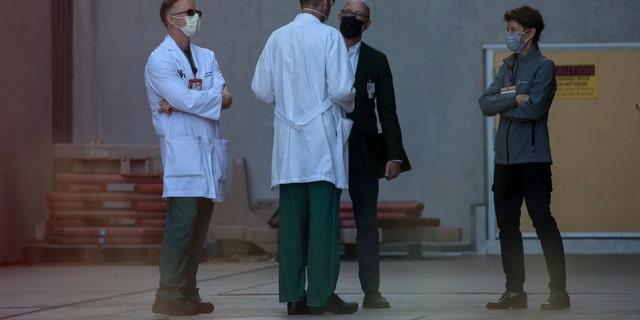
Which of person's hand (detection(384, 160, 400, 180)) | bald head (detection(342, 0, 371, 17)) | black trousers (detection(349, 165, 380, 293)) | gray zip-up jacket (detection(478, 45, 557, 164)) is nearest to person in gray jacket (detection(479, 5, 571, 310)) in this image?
gray zip-up jacket (detection(478, 45, 557, 164))

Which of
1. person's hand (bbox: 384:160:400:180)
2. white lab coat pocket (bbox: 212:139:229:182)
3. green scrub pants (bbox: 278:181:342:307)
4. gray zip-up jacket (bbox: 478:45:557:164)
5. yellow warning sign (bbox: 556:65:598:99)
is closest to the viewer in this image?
green scrub pants (bbox: 278:181:342:307)

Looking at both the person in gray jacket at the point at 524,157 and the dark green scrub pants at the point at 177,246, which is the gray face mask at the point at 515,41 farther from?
the dark green scrub pants at the point at 177,246

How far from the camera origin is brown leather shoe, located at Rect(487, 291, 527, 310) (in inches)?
293

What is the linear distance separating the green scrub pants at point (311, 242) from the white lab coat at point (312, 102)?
3.6 inches

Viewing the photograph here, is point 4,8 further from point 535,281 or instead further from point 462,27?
point 535,281

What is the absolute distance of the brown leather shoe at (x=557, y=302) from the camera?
289 inches

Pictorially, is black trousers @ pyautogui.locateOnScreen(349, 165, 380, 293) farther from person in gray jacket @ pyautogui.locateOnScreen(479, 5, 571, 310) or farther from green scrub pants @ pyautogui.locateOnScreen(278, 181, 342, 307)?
person in gray jacket @ pyautogui.locateOnScreen(479, 5, 571, 310)

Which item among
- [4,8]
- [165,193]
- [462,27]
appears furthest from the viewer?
[462,27]

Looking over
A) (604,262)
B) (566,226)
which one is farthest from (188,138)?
(566,226)

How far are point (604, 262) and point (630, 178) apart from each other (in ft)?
5.35

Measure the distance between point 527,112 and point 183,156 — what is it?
2.00 meters

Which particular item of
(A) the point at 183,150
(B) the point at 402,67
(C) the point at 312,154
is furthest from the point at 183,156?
(B) the point at 402,67

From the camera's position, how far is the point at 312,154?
699 centimetres

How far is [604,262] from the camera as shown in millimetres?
12367
